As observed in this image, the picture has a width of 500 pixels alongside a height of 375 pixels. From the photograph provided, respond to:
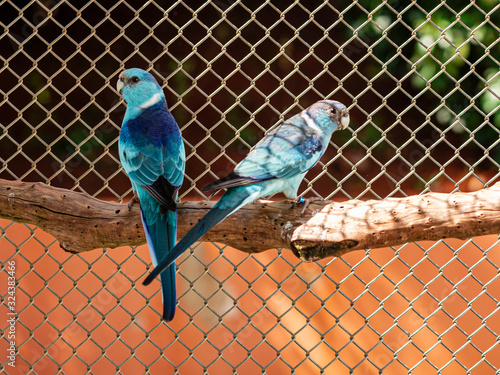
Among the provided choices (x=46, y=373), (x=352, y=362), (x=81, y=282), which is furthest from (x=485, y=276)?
(x=46, y=373)

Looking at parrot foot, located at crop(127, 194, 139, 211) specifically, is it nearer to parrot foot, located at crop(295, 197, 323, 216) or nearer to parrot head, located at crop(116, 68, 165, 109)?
parrot head, located at crop(116, 68, 165, 109)

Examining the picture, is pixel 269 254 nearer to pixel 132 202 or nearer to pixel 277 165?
pixel 277 165

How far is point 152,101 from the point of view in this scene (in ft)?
6.70

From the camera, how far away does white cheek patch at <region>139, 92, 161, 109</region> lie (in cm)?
202

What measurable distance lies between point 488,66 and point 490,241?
89cm

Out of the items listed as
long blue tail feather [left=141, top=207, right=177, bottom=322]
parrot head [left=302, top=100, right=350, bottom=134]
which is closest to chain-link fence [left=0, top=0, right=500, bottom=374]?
parrot head [left=302, top=100, right=350, bottom=134]

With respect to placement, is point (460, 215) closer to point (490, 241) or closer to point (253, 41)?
point (490, 241)

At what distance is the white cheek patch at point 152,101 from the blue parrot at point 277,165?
0.44 metres

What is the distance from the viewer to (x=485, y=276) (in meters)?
2.57

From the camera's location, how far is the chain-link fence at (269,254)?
2.26 m

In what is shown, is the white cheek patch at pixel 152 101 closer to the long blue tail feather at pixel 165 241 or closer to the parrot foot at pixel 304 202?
the long blue tail feather at pixel 165 241

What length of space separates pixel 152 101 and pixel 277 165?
0.57m

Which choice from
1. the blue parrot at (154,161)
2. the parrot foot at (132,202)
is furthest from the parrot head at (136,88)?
the parrot foot at (132,202)

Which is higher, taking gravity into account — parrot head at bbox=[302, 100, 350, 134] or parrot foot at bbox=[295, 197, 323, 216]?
parrot head at bbox=[302, 100, 350, 134]
